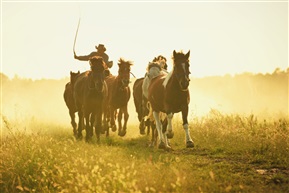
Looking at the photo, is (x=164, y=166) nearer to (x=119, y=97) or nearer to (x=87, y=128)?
(x=87, y=128)

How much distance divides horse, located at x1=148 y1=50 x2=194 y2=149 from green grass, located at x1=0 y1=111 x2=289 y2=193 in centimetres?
67

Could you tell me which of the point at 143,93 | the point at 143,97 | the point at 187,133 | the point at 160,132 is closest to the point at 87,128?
the point at 143,93

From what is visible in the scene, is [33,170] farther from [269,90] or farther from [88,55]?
[269,90]

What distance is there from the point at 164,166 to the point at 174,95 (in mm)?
3436

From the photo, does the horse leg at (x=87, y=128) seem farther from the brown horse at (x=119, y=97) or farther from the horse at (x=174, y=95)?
the horse at (x=174, y=95)

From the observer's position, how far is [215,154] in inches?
377

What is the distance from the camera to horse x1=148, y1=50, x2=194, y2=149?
974 centimetres

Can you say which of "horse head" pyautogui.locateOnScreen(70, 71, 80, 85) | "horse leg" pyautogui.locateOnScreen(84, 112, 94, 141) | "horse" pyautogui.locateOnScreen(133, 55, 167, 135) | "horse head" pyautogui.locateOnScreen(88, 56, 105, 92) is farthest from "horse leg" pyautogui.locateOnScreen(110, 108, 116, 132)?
"horse head" pyautogui.locateOnScreen(88, 56, 105, 92)

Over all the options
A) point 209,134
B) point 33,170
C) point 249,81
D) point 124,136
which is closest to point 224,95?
point 249,81

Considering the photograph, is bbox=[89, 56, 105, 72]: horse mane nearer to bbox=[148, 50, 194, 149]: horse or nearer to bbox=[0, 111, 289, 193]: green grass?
bbox=[148, 50, 194, 149]: horse

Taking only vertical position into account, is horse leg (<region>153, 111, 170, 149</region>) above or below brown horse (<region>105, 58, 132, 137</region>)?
below

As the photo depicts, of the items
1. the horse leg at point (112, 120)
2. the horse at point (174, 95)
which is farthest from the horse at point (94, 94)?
the horse leg at point (112, 120)

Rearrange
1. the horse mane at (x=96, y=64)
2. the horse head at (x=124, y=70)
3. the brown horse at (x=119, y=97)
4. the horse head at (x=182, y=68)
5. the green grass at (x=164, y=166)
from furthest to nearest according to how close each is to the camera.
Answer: the brown horse at (x=119, y=97), the horse head at (x=124, y=70), the horse mane at (x=96, y=64), the horse head at (x=182, y=68), the green grass at (x=164, y=166)

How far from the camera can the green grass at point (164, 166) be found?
5.90 meters
